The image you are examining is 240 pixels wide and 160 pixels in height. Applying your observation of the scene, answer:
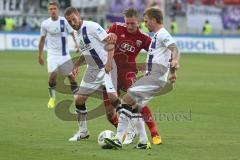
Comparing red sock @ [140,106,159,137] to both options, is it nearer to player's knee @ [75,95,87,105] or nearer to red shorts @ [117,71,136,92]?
red shorts @ [117,71,136,92]

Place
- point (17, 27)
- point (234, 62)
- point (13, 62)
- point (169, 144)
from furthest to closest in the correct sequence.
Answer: point (17, 27), point (234, 62), point (13, 62), point (169, 144)

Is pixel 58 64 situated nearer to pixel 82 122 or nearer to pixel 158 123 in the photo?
pixel 158 123

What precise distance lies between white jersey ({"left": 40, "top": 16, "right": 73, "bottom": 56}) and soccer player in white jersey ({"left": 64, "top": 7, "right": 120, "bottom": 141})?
5971 mm

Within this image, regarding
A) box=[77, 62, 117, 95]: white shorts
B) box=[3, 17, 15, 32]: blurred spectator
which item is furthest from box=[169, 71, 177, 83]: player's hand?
box=[3, 17, 15, 32]: blurred spectator

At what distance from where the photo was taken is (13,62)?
3506 cm

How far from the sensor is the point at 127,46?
12875mm

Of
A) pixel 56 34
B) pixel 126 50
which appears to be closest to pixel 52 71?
pixel 56 34

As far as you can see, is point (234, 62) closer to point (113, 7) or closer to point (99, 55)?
point (113, 7)

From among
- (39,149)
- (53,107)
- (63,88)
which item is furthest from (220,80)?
(39,149)

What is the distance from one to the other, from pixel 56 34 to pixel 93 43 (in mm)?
6530

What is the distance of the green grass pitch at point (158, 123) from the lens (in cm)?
1120

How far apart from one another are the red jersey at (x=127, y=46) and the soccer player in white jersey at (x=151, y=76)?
68 centimetres

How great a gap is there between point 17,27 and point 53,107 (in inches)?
1423

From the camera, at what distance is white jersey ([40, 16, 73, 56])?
62.5 feet
